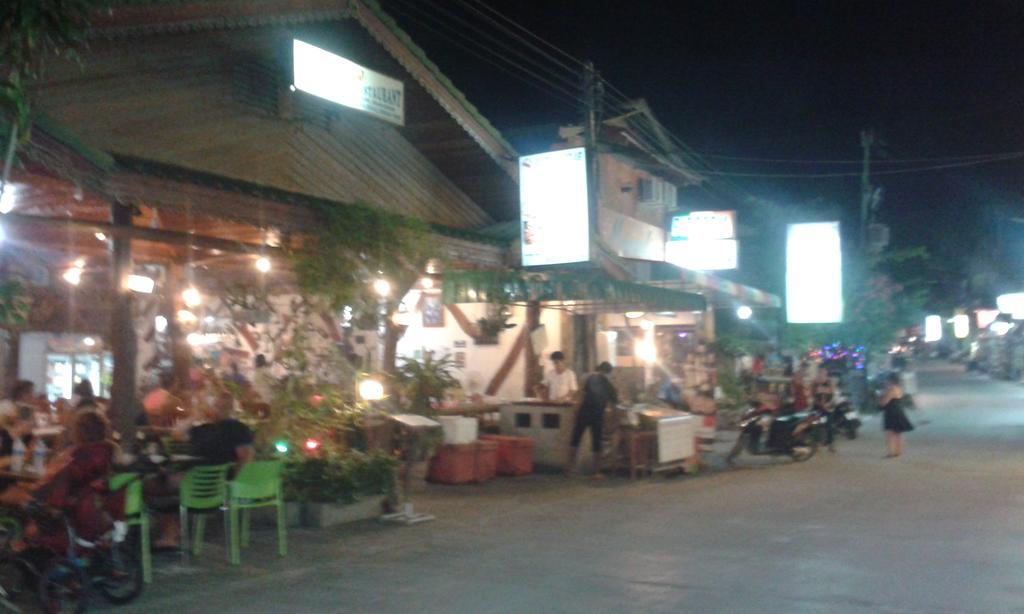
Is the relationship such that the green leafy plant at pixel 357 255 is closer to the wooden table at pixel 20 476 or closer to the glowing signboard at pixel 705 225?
the wooden table at pixel 20 476

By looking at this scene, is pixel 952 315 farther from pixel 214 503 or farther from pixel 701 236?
pixel 214 503

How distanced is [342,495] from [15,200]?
15.9 ft

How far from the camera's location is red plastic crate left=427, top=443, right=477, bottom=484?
14.0 m

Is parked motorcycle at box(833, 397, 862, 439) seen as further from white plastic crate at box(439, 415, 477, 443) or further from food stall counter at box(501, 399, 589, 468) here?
white plastic crate at box(439, 415, 477, 443)

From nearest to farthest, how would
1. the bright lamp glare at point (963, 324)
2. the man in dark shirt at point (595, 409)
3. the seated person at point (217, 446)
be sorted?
1. the seated person at point (217, 446)
2. the man in dark shirt at point (595, 409)
3. the bright lamp glare at point (963, 324)

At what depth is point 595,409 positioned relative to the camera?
14773 millimetres

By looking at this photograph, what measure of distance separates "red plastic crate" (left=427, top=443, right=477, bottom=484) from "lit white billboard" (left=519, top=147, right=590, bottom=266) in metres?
3.93

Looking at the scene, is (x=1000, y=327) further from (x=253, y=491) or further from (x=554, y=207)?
(x=253, y=491)

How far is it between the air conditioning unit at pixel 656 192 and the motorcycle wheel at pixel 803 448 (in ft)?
30.2

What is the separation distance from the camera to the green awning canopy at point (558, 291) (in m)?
13.9

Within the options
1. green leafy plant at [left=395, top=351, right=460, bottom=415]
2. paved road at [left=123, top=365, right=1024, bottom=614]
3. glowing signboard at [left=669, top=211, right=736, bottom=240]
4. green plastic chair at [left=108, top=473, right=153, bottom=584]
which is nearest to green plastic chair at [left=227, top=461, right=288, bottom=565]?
paved road at [left=123, top=365, right=1024, bottom=614]

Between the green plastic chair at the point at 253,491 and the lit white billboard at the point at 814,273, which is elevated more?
the lit white billboard at the point at 814,273

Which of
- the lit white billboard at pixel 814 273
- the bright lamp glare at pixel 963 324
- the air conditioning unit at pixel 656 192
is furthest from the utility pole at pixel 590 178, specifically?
the bright lamp glare at pixel 963 324

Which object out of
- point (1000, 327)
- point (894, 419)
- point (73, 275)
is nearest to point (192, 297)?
point (73, 275)
